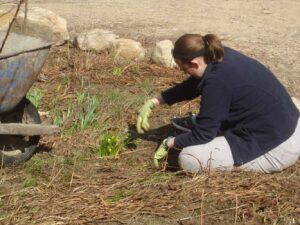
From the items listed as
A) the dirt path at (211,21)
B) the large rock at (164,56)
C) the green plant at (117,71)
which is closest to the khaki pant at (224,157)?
the green plant at (117,71)

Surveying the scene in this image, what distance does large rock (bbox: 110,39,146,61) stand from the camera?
22.0ft

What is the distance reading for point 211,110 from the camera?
13.3 feet

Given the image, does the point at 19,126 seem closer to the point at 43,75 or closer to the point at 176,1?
the point at 43,75

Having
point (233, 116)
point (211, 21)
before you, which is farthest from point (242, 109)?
point (211, 21)

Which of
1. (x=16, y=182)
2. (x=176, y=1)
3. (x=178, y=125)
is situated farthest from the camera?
(x=176, y=1)

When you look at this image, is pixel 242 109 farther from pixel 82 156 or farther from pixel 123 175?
pixel 82 156

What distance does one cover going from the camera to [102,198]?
3.81 metres

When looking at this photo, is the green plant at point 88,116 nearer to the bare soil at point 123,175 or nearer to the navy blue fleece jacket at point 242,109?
the bare soil at point 123,175

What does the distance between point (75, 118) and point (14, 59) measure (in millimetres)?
1129

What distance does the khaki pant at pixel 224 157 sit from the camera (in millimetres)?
4223

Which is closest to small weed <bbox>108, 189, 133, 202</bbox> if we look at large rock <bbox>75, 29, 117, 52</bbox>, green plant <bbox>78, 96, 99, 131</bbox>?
green plant <bbox>78, 96, 99, 131</bbox>

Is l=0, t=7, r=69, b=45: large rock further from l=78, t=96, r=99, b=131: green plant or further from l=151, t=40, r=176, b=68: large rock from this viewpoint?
l=78, t=96, r=99, b=131: green plant

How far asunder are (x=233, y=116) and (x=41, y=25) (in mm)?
3089

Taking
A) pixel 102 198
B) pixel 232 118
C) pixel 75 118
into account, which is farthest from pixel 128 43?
pixel 102 198
